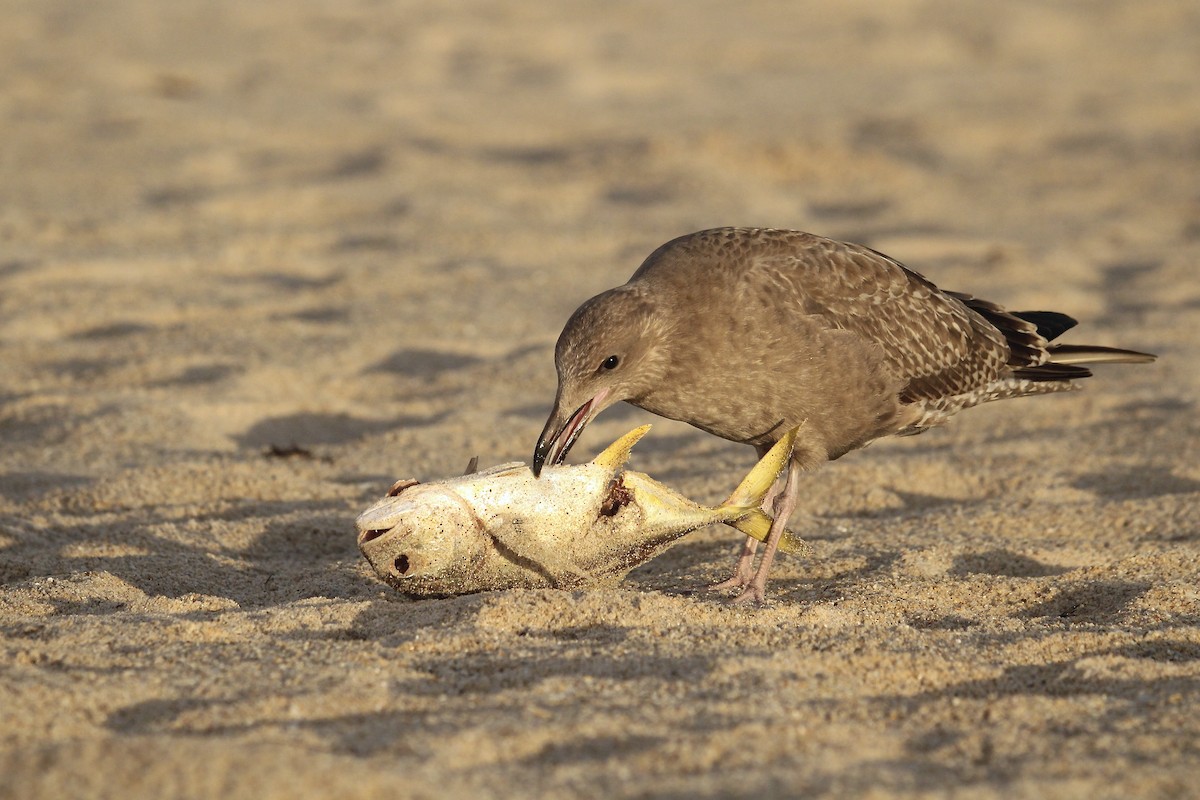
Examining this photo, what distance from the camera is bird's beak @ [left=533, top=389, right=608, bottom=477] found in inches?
173

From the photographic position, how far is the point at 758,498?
4.49 metres

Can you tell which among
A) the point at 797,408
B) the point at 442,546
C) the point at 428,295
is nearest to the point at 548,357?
the point at 428,295

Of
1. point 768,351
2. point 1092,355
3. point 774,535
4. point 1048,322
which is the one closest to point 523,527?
point 774,535

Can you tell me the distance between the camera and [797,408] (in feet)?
15.7

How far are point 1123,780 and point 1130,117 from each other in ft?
35.2

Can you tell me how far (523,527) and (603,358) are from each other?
0.68 m

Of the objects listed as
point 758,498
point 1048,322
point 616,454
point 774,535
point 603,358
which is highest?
point 1048,322

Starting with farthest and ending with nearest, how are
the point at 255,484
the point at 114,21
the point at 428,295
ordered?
1. the point at 114,21
2. the point at 428,295
3. the point at 255,484

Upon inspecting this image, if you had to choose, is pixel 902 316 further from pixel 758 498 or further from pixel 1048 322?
pixel 758 498

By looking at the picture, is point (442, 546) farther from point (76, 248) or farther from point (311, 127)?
point (311, 127)

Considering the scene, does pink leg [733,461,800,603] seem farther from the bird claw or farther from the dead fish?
the dead fish

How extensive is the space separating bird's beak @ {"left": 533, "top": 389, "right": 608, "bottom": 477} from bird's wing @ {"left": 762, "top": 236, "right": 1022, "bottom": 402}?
0.80 metres

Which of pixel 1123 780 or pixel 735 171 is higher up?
pixel 735 171

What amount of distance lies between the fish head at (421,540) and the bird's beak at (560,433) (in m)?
0.32
